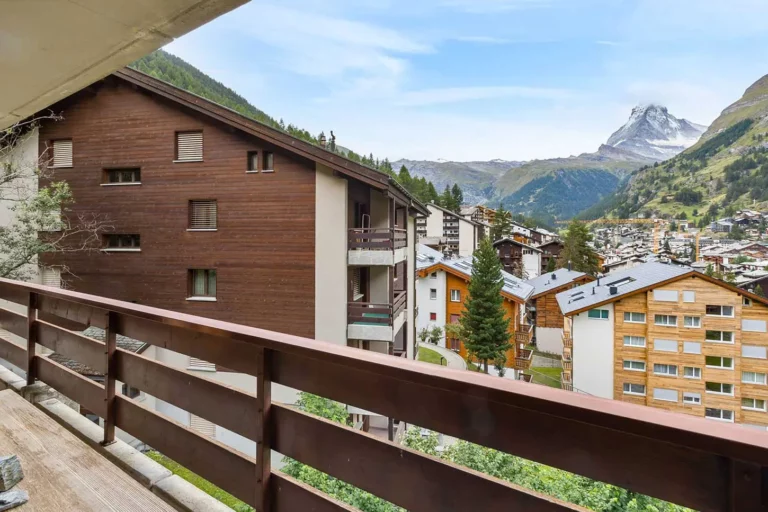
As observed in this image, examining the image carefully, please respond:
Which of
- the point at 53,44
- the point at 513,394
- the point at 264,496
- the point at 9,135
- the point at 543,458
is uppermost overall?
the point at 9,135

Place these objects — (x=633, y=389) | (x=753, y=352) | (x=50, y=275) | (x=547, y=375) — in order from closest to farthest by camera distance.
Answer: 1. (x=50, y=275)
2. (x=753, y=352)
3. (x=633, y=389)
4. (x=547, y=375)

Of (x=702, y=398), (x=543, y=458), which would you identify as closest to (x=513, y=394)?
(x=543, y=458)

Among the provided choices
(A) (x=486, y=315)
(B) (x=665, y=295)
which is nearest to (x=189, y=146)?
(A) (x=486, y=315)

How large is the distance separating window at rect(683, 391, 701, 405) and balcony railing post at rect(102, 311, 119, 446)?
916 inches

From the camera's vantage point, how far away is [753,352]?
60.7ft

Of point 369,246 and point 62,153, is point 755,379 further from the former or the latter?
point 62,153

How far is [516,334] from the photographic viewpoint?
27969 mm

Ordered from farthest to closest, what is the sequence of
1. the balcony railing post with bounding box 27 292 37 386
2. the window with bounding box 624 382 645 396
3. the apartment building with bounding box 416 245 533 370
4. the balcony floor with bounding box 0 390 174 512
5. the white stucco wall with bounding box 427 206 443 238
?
1. the white stucco wall with bounding box 427 206 443 238
2. the apartment building with bounding box 416 245 533 370
3. the window with bounding box 624 382 645 396
4. the balcony railing post with bounding box 27 292 37 386
5. the balcony floor with bounding box 0 390 174 512

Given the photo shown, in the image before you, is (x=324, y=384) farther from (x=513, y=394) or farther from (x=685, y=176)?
(x=685, y=176)

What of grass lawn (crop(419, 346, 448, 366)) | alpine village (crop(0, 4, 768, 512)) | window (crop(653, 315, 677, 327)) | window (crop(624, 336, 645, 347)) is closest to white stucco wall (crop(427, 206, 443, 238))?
alpine village (crop(0, 4, 768, 512))

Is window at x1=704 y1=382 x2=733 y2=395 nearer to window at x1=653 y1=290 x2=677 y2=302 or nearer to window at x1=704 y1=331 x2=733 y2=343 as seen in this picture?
window at x1=704 y1=331 x2=733 y2=343

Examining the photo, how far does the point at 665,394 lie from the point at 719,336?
3.52 m

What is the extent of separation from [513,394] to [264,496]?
0.97m

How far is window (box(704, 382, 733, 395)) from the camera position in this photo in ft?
61.6
